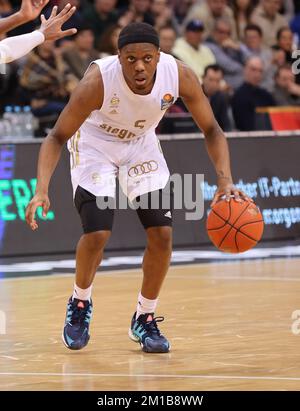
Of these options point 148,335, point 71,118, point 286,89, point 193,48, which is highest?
point 193,48

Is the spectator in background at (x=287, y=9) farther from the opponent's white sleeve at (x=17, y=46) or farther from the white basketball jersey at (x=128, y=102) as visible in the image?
the opponent's white sleeve at (x=17, y=46)

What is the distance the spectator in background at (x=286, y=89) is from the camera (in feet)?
60.6

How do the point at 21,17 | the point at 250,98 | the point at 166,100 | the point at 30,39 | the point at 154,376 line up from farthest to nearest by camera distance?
the point at 250,98, the point at 166,100, the point at 30,39, the point at 21,17, the point at 154,376

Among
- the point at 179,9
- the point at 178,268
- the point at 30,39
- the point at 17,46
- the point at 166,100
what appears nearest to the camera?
the point at 17,46

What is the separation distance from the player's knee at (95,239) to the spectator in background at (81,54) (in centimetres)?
874

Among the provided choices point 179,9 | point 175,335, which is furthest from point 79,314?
point 179,9

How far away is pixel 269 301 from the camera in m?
10.4

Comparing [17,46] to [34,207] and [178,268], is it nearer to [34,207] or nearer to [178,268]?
[34,207]

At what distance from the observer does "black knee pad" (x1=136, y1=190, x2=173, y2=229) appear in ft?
26.2

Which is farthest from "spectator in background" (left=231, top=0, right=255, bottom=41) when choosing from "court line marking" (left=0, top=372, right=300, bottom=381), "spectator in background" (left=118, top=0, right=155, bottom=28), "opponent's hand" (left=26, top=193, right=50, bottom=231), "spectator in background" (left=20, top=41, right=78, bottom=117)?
"court line marking" (left=0, top=372, right=300, bottom=381)

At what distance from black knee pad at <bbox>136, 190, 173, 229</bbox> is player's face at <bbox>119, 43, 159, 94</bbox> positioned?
2.53 ft

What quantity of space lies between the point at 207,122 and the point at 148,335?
155cm

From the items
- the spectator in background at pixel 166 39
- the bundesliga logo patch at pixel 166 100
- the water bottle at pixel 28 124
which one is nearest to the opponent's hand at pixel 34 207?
the bundesliga logo patch at pixel 166 100

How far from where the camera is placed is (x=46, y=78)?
16.2 metres
